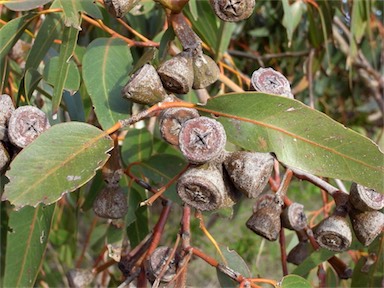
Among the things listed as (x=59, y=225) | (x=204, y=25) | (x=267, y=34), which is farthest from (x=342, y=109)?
(x=204, y=25)

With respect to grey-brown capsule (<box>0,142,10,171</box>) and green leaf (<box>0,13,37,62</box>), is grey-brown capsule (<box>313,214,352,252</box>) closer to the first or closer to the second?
grey-brown capsule (<box>0,142,10,171</box>)

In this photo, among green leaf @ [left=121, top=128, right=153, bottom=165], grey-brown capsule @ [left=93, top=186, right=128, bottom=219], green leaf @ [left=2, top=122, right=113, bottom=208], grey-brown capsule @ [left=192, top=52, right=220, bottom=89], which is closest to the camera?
green leaf @ [left=2, top=122, right=113, bottom=208]

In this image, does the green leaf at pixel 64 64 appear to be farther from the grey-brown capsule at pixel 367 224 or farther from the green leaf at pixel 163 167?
the grey-brown capsule at pixel 367 224

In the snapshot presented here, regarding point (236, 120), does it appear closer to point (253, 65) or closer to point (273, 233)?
point (273, 233)

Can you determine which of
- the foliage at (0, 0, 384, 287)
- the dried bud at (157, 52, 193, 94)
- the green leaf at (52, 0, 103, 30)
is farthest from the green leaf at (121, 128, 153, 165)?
the dried bud at (157, 52, 193, 94)

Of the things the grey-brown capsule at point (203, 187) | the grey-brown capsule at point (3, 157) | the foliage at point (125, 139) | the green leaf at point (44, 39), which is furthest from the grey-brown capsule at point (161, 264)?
the green leaf at point (44, 39)

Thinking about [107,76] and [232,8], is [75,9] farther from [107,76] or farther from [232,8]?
[232,8]

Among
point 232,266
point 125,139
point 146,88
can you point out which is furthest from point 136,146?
point 146,88
